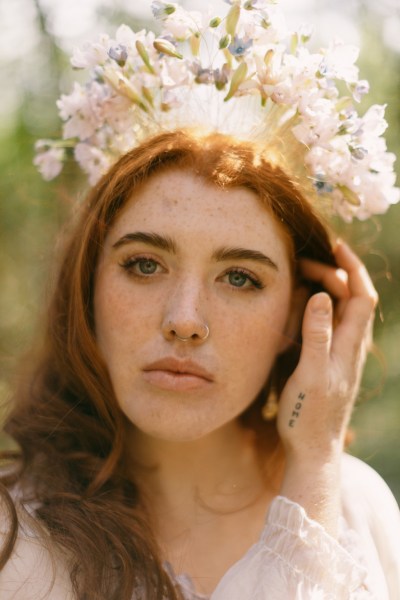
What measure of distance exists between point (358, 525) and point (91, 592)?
38.5 inches

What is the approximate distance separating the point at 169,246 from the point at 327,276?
64 centimetres

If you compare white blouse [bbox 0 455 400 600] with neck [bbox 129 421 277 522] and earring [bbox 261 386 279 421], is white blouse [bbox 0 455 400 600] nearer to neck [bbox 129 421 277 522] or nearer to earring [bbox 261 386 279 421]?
neck [bbox 129 421 277 522]

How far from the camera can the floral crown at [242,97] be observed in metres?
2.06

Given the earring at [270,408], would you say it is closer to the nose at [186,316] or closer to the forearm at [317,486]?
the forearm at [317,486]

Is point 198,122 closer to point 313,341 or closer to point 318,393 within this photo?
point 313,341

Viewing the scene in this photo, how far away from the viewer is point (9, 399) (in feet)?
7.72

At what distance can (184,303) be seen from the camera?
6.31 ft

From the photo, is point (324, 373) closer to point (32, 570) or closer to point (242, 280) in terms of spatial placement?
point (242, 280)

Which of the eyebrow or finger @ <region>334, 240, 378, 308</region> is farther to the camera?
finger @ <region>334, 240, 378, 308</region>

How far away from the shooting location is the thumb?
2.18 m

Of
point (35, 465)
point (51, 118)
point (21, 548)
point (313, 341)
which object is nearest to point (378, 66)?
point (51, 118)

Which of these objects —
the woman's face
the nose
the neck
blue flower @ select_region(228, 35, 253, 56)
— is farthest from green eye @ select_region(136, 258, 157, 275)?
blue flower @ select_region(228, 35, 253, 56)

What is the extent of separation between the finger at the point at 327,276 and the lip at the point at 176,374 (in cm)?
58

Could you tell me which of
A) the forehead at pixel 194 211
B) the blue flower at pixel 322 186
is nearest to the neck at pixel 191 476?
the forehead at pixel 194 211
